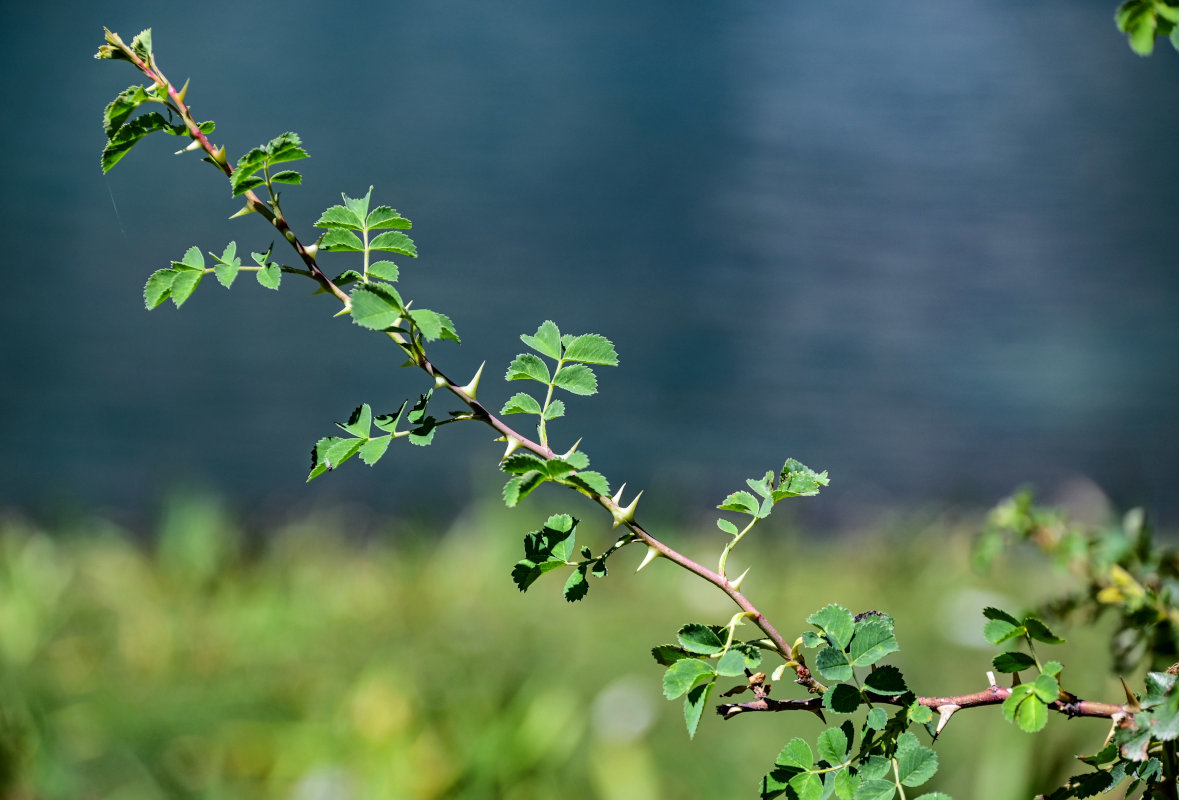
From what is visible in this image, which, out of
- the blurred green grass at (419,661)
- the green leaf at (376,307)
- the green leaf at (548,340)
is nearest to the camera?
the green leaf at (376,307)

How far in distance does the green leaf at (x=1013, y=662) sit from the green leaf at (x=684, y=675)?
0.16m

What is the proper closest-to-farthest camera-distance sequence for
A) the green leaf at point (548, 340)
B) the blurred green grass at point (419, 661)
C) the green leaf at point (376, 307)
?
the green leaf at point (376, 307) < the green leaf at point (548, 340) < the blurred green grass at point (419, 661)

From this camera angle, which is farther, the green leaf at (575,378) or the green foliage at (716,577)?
the green leaf at (575,378)

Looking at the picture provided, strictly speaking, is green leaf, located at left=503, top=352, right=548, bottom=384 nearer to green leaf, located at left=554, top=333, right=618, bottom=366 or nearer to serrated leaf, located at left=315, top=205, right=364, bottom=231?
green leaf, located at left=554, top=333, right=618, bottom=366

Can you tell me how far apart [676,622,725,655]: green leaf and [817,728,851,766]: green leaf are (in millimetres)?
77

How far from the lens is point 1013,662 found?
0.55m

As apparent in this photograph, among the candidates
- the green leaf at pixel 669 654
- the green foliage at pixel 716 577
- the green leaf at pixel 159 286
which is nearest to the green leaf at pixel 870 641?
the green foliage at pixel 716 577

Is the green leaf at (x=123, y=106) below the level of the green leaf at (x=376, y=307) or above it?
above

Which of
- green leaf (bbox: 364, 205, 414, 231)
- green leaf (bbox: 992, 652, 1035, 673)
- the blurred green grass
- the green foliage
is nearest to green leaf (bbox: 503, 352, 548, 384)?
the green foliage

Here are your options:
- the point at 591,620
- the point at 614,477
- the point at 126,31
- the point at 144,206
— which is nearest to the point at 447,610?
the point at 591,620

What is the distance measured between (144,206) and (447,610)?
2247mm

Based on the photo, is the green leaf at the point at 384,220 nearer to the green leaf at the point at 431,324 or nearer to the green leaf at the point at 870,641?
the green leaf at the point at 431,324

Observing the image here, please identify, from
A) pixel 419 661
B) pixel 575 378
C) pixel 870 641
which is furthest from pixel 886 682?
pixel 419 661

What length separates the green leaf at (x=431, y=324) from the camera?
0.52m
